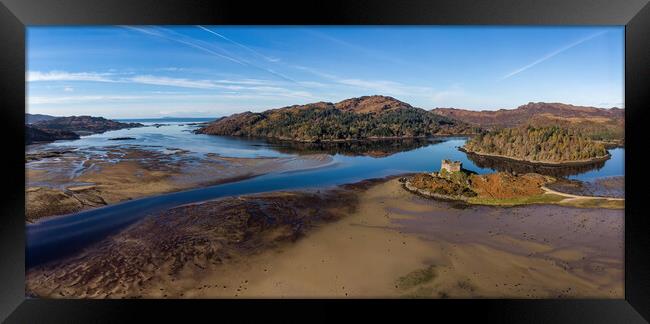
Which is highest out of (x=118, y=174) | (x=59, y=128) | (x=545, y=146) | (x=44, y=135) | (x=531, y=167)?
(x=59, y=128)

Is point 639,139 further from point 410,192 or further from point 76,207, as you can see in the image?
point 76,207

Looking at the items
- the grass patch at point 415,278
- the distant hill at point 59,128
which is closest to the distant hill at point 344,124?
the distant hill at point 59,128

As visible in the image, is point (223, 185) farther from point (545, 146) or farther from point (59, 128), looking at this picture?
point (545, 146)

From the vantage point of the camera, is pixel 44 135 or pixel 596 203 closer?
pixel 596 203

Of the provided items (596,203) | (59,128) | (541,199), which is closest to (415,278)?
(541,199)

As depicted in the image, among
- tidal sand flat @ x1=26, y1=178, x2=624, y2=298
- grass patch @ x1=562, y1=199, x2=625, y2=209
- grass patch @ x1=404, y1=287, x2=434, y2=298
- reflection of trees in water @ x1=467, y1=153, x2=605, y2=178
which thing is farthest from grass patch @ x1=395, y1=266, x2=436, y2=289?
reflection of trees in water @ x1=467, y1=153, x2=605, y2=178

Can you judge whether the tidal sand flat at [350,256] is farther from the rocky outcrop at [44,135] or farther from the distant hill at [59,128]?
the rocky outcrop at [44,135]

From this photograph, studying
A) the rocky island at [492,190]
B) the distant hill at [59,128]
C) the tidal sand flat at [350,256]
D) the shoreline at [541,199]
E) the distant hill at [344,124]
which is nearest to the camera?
the tidal sand flat at [350,256]

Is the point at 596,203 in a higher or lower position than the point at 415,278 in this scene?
higher
